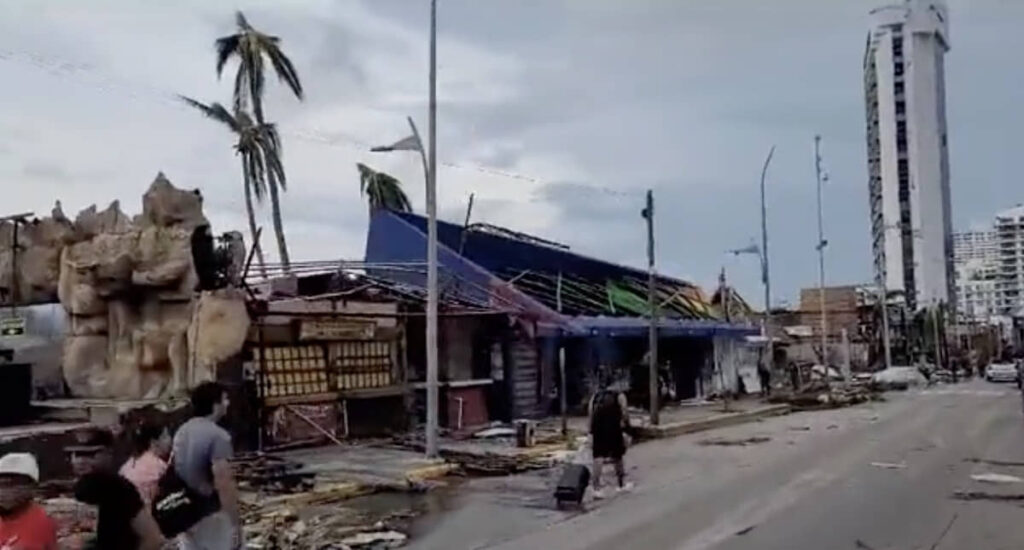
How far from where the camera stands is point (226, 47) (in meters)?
39.4

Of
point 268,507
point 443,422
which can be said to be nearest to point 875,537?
point 268,507

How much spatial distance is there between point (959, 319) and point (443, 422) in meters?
122

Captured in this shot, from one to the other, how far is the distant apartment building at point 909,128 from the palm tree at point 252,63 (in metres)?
82.9

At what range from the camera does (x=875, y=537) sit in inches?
507

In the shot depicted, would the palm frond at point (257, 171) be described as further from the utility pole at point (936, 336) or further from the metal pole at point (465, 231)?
the utility pole at point (936, 336)

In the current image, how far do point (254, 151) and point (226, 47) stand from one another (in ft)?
11.4

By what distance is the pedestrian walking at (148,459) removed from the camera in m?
7.88

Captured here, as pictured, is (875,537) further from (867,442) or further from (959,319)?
(959,319)

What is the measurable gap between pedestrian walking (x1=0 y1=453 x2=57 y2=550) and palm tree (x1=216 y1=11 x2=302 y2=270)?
3407 centimetres

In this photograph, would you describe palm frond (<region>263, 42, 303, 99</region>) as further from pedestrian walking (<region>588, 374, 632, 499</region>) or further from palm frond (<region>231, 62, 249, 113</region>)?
pedestrian walking (<region>588, 374, 632, 499</region>)

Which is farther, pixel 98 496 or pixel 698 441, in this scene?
pixel 698 441

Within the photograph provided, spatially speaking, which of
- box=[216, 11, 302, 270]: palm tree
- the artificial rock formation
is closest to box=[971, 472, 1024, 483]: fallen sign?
the artificial rock formation

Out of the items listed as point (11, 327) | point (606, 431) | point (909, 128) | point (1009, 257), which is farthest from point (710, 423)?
point (1009, 257)

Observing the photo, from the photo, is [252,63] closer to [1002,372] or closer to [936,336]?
[1002,372]
